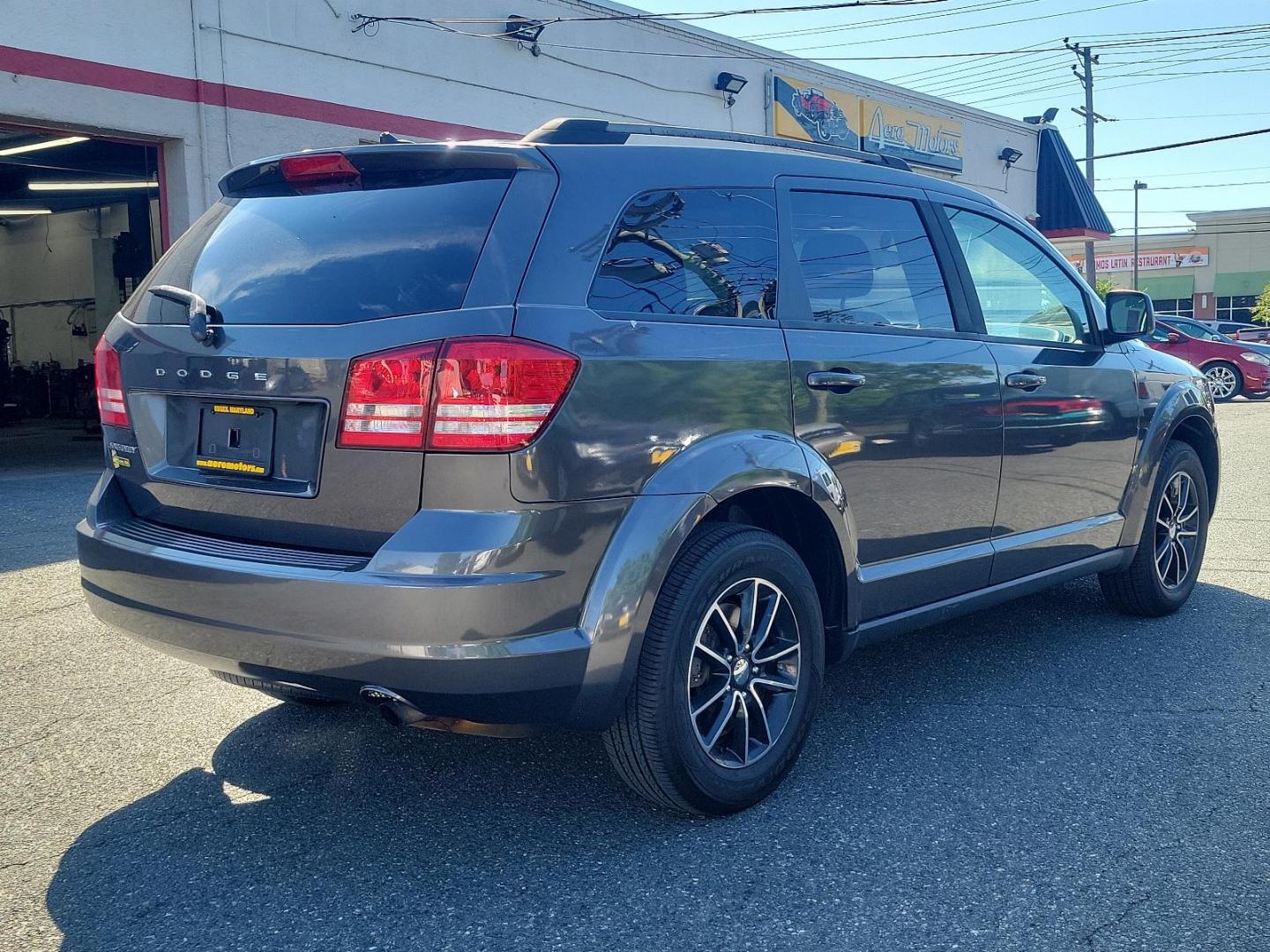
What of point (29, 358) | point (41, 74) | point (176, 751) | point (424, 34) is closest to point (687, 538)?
point (176, 751)

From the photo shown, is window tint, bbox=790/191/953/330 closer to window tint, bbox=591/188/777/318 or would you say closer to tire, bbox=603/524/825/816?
window tint, bbox=591/188/777/318

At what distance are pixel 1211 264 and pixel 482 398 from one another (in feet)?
226

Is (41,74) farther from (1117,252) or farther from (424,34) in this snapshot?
(1117,252)

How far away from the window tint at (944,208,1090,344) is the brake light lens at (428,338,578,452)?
2170 millimetres

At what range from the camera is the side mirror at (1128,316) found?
4871mm

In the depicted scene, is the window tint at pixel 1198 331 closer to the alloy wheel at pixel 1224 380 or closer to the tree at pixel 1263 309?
the alloy wheel at pixel 1224 380

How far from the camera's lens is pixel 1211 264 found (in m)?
63.3

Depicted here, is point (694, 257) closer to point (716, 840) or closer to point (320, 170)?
point (320, 170)

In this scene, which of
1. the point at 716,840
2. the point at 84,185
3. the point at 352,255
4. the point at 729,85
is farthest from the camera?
the point at 729,85

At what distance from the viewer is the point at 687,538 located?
3.12 metres

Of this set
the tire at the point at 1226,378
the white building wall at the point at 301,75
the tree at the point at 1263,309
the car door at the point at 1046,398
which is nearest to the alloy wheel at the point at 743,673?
the car door at the point at 1046,398

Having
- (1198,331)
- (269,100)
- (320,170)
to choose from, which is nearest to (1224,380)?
(1198,331)

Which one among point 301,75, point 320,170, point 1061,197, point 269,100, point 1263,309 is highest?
point 1061,197

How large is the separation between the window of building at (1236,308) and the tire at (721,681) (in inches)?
2651
